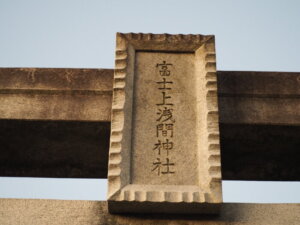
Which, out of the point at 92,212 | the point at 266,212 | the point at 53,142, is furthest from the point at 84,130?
the point at 266,212

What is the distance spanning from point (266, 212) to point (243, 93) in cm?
129

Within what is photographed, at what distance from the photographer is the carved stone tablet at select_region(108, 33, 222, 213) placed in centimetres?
400

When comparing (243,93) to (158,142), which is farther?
(243,93)

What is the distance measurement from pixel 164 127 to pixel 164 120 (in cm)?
7

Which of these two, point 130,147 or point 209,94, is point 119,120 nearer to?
point 130,147

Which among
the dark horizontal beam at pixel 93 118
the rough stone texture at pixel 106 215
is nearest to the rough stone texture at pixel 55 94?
the dark horizontal beam at pixel 93 118

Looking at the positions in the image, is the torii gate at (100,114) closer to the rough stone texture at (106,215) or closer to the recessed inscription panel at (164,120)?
the recessed inscription panel at (164,120)

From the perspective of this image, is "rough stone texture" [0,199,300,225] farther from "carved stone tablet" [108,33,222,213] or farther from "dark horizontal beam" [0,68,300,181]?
"dark horizontal beam" [0,68,300,181]

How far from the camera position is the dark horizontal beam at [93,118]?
4.87 m

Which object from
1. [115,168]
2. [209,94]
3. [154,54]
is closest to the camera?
[115,168]

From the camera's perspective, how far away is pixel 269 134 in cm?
497

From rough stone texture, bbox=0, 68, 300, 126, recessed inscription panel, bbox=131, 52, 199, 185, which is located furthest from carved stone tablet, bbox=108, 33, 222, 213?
rough stone texture, bbox=0, 68, 300, 126

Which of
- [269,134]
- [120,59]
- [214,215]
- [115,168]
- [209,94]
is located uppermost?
[120,59]

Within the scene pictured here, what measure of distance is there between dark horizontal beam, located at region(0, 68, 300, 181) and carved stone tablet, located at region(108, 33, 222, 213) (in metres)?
0.42
